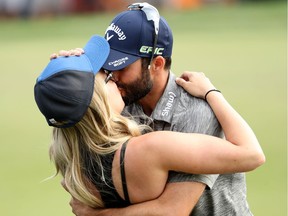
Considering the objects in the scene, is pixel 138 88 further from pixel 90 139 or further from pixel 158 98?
pixel 90 139

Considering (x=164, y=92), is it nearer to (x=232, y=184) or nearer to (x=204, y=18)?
(x=232, y=184)

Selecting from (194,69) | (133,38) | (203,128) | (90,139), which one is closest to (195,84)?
(203,128)

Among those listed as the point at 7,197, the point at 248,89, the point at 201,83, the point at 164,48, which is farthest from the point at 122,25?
the point at 248,89

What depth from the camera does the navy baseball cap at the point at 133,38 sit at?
13.9 feet

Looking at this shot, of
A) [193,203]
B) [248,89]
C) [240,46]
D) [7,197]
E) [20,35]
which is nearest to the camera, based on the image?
[193,203]

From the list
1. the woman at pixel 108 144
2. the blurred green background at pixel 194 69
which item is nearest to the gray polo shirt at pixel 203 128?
the woman at pixel 108 144

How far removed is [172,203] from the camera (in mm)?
3877

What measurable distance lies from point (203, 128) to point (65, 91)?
2.41ft

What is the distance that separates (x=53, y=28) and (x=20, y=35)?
1086mm

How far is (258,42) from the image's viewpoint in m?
15.4

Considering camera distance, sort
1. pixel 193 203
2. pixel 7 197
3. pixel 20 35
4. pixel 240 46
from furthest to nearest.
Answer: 1. pixel 20 35
2. pixel 240 46
3. pixel 7 197
4. pixel 193 203

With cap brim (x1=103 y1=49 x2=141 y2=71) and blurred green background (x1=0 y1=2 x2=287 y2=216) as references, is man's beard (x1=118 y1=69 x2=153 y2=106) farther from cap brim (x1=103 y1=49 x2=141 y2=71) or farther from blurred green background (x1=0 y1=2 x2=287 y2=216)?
blurred green background (x1=0 y1=2 x2=287 y2=216)

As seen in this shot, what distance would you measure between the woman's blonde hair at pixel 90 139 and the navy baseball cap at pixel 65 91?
0.06m

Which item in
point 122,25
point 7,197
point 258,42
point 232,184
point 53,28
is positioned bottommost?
point 53,28
